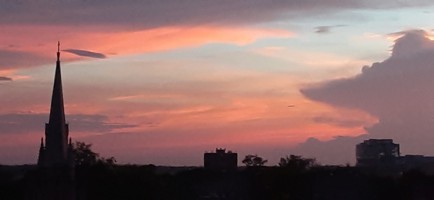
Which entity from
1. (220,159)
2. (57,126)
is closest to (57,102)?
(57,126)

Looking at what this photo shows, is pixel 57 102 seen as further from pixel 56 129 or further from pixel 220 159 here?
pixel 220 159

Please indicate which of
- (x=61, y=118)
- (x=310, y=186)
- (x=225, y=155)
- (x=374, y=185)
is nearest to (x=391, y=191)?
(x=374, y=185)

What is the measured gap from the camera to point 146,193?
100250mm

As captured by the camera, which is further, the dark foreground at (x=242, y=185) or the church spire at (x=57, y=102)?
the church spire at (x=57, y=102)

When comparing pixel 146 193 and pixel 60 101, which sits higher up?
pixel 60 101

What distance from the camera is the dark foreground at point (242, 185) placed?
100562mm

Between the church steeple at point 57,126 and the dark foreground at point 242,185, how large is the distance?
89.8ft

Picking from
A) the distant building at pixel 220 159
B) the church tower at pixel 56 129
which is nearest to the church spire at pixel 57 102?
the church tower at pixel 56 129

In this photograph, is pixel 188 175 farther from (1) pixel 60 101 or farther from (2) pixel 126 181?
(1) pixel 60 101

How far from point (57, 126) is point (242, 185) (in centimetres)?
4024

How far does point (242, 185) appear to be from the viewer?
368 ft

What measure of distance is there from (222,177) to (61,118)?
35834 millimetres

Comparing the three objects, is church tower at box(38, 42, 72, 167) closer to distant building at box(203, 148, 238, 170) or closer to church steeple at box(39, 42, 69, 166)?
church steeple at box(39, 42, 69, 166)

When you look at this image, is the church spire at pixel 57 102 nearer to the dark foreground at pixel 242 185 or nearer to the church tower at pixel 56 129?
the church tower at pixel 56 129
